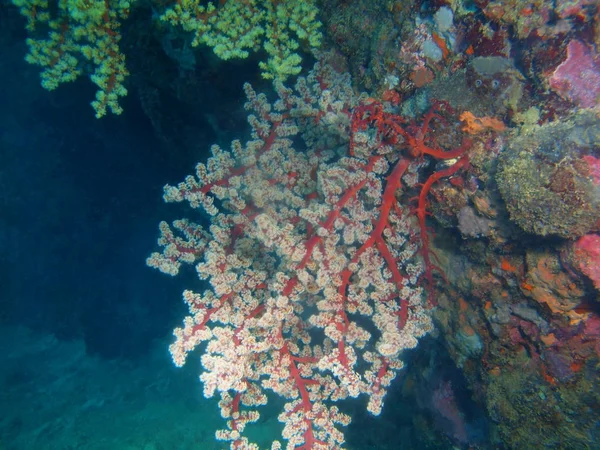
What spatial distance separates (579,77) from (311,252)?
8.25 feet

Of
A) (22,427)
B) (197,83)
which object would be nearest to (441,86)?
(197,83)

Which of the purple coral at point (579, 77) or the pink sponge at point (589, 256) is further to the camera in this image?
the purple coral at point (579, 77)

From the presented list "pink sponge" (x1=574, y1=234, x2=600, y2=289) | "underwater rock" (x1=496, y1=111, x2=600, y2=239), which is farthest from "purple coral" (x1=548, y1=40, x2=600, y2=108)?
"pink sponge" (x1=574, y1=234, x2=600, y2=289)

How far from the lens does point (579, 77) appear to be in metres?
2.62

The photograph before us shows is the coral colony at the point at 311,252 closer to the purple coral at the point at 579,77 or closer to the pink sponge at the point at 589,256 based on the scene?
the purple coral at the point at 579,77

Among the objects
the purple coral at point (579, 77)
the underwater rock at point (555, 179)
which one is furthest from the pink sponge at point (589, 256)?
the purple coral at point (579, 77)

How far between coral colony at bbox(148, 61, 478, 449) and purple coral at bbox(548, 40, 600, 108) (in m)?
0.83

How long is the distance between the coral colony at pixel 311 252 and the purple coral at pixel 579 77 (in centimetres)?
83

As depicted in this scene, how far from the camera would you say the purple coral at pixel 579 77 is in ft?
8.41

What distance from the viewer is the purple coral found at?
8.41ft

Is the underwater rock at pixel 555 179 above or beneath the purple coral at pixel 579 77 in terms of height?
beneath

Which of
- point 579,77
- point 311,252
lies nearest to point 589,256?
point 579,77

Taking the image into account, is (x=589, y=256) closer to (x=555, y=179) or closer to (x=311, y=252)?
(x=555, y=179)

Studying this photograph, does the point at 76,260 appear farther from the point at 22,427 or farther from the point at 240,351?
the point at 240,351
